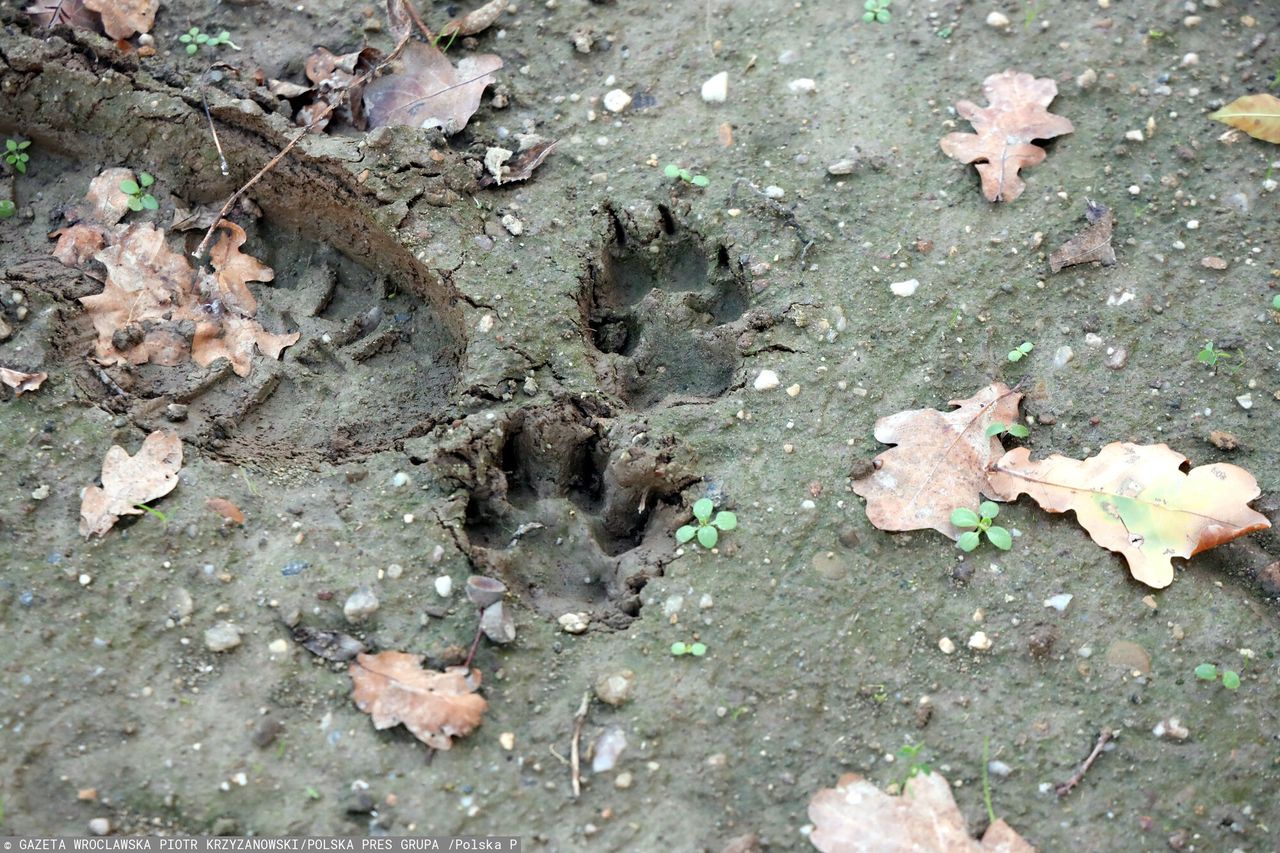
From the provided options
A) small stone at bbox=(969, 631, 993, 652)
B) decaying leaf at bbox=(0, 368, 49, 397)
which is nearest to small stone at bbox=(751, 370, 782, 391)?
small stone at bbox=(969, 631, 993, 652)

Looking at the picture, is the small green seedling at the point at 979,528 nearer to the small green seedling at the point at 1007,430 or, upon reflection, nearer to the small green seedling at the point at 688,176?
the small green seedling at the point at 1007,430

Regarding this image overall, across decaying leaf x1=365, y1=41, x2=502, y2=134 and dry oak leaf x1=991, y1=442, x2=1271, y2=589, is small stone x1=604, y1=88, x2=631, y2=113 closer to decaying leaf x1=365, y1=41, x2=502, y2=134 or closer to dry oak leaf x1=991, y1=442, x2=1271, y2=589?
decaying leaf x1=365, y1=41, x2=502, y2=134

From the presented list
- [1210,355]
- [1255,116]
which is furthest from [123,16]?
[1255,116]

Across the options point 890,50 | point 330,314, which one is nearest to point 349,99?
point 330,314

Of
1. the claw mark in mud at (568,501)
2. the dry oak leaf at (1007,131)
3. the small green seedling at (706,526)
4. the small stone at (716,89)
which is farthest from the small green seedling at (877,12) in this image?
the small green seedling at (706,526)

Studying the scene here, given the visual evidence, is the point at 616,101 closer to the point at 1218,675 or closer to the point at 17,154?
the point at 17,154

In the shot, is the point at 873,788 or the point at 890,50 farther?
the point at 890,50

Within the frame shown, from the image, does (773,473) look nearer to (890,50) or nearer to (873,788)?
(873,788)
